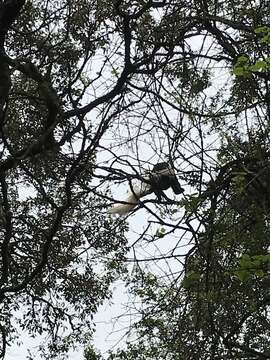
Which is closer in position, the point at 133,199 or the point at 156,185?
the point at 156,185

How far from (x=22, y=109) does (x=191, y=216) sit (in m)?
2.40

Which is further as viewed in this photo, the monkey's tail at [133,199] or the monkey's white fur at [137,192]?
the monkey's tail at [133,199]

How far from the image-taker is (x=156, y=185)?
4.01 meters

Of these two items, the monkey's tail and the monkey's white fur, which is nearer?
the monkey's white fur

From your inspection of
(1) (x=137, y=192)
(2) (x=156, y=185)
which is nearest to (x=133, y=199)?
(1) (x=137, y=192)

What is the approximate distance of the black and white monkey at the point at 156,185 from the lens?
384 centimetres

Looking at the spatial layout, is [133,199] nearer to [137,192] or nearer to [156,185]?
[137,192]

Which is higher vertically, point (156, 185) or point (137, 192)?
point (137, 192)

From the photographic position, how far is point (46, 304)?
20.9ft

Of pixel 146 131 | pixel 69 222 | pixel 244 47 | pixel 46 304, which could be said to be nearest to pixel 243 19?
pixel 244 47

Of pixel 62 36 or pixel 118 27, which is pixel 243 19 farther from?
pixel 62 36

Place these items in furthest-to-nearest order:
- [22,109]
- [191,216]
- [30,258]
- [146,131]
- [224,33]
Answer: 1. [30,258]
2. [22,109]
3. [224,33]
4. [146,131]
5. [191,216]

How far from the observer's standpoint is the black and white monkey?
3840mm

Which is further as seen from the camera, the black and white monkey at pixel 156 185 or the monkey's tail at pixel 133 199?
the monkey's tail at pixel 133 199
